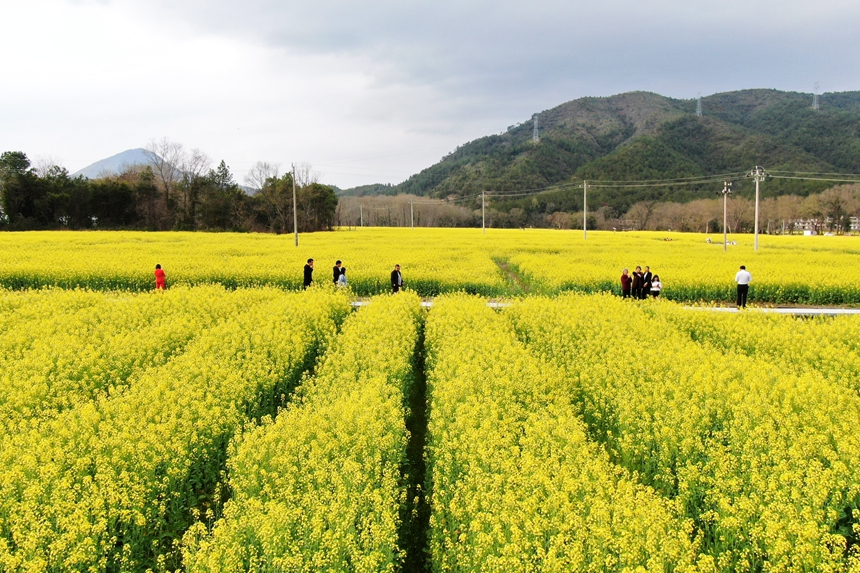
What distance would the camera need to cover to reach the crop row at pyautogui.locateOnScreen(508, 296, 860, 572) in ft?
15.9

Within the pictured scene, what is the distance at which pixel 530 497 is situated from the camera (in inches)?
202

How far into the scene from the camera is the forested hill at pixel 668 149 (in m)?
100

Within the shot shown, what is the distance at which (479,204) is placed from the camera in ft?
376

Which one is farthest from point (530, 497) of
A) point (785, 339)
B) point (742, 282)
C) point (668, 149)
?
point (668, 149)

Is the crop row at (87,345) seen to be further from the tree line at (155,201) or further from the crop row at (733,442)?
the tree line at (155,201)

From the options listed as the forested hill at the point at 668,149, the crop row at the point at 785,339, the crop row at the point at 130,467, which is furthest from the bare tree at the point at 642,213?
the crop row at the point at 130,467

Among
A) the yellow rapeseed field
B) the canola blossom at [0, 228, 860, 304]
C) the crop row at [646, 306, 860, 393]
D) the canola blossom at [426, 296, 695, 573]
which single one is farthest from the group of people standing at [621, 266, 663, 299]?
the canola blossom at [426, 296, 695, 573]

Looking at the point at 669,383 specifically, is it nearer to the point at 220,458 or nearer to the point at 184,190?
the point at 220,458

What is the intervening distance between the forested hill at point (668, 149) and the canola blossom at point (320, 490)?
102m

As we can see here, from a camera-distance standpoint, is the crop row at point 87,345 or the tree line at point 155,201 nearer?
the crop row at point 87,345

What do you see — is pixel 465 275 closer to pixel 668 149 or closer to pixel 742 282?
pixel 742 282

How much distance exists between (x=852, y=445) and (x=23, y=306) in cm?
2071

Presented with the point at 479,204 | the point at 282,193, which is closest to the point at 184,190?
the point at 282,193

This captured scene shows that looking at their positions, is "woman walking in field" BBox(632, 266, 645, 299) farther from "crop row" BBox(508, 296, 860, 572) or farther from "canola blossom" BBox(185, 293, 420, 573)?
"canola blossom" BBox(185, 293, 420, 573)
